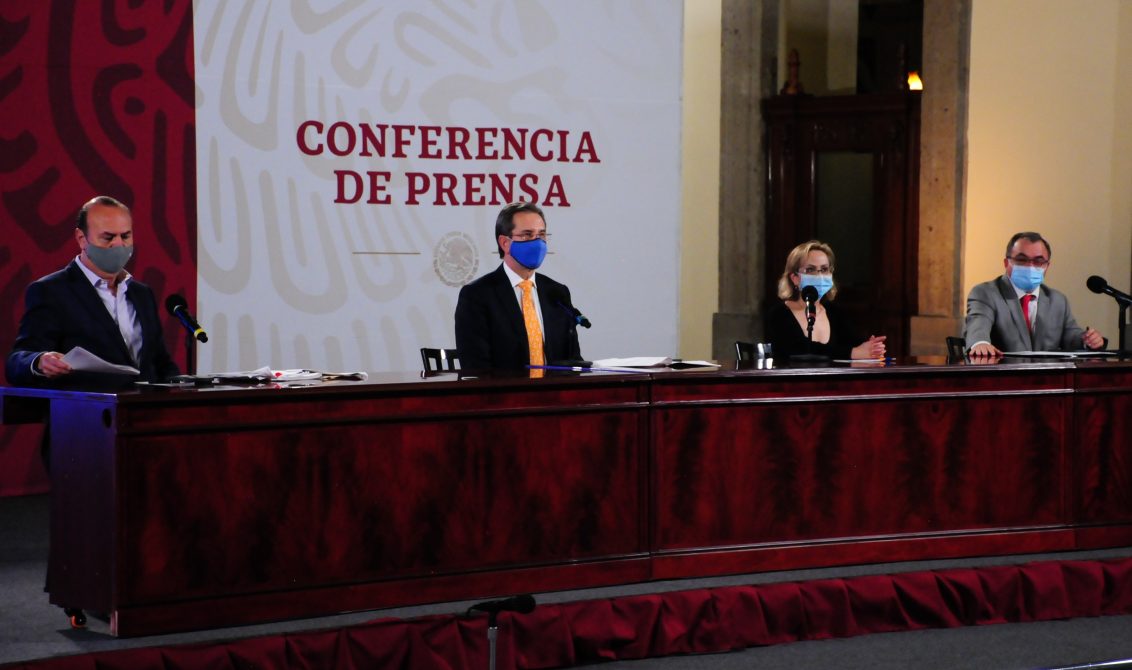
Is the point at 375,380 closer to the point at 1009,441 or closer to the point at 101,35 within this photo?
the point at 1009,441

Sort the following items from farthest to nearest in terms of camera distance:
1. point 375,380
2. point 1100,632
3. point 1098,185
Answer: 1. point 1098,185
2. point 1100,632
3. point 375,380

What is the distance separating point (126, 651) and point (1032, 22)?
6.80 metres

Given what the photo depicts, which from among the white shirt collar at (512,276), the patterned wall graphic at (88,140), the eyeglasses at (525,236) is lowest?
the white shirt collar at (512,276)

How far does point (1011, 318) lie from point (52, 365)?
379cm

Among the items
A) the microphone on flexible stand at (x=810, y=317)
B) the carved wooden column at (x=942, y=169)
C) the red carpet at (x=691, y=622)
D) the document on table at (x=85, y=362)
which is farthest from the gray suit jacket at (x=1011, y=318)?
the document on table at (x=85, y=362)

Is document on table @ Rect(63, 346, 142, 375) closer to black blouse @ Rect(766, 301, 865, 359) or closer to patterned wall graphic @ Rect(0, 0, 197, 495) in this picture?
black blouse @ Rect(766, 301, 865, 359)

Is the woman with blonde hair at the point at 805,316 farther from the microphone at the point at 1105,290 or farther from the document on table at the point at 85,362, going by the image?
the document on table at the point at 85,362

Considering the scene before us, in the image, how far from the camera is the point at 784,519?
4754 millimetres

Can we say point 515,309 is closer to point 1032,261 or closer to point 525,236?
point 525,236

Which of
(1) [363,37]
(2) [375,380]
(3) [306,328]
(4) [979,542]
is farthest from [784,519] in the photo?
(1) [363,37]

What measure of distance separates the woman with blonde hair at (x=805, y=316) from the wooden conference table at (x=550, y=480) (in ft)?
1.65

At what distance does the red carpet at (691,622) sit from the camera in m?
3.85

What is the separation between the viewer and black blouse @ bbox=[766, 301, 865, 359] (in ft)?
18.4

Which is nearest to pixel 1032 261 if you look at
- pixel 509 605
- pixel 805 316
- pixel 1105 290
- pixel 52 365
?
pixel 1105 290
